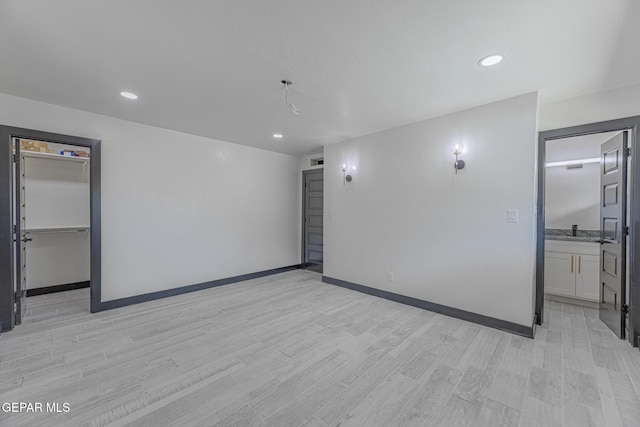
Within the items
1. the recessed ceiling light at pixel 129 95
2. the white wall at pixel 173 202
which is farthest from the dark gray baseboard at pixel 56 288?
the recessed ceiling light at pixel 129 95

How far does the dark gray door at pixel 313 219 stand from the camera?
5.79 metres

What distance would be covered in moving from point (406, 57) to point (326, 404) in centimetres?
275

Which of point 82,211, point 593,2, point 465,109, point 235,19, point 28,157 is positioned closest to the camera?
point 593,2

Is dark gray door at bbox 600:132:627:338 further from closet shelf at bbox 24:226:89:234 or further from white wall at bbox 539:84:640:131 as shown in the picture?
closet shelf at bbox 24:226:89:234

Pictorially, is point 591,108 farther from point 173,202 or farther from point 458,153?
point 173,202

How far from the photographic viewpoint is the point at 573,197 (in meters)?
4.42

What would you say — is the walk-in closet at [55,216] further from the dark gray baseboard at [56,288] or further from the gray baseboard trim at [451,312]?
the gray baseboard trim at [451,312]

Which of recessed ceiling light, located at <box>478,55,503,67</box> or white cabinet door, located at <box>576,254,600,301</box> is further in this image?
white cabinet door, located at <box>576,254,600,301</box>

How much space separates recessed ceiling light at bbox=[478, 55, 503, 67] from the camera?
2158 mm

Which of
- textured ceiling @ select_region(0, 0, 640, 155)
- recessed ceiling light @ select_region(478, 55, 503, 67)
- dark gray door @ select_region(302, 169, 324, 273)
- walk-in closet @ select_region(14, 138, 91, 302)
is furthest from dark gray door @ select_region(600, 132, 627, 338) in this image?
walk-in closet @ select_region(14, 138, 91, 302)

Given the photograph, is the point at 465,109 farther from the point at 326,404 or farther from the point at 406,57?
the point at 326,404

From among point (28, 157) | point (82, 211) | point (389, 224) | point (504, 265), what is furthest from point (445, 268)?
point (28, 157)

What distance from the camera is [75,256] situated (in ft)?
14.8

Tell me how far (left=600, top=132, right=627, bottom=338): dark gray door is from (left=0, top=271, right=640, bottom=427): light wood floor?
0.27 m
